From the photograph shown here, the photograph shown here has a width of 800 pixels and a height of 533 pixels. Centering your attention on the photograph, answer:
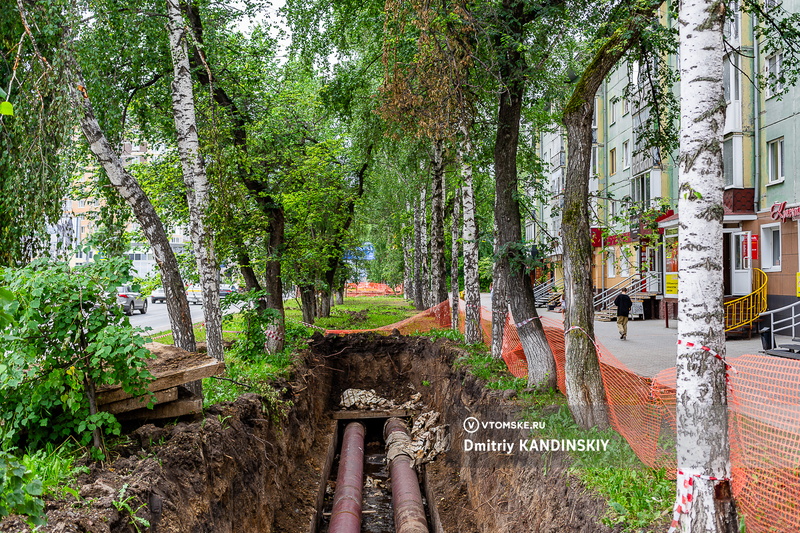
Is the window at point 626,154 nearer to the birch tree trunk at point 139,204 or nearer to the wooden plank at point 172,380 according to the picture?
the birch tree trunk at point 139,204

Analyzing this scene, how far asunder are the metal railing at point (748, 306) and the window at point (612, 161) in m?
12.7

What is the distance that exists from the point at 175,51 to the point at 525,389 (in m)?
Result: 6.66

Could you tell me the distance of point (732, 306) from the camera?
17.2m

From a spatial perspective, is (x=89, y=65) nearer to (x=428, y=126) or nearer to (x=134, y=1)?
(x=134, y=1)

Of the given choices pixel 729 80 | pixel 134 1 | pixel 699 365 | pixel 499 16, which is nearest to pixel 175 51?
pixel 134 1

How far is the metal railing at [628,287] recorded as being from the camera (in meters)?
24.8

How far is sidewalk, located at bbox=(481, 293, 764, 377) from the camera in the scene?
12.2 m

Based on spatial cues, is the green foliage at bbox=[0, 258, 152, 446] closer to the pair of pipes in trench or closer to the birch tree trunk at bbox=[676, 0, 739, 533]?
the birch tree trunk at bbox=[676, 0, 739, 533]

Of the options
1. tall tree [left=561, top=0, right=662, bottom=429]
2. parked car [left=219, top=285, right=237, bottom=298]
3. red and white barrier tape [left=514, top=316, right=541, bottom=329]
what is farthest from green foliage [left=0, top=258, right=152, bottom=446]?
parked car [left=219, top=285, right=237, bottom=298]

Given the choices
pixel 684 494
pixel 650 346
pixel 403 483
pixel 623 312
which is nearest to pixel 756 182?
pixel 623 312

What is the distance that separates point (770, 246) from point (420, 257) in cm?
1512

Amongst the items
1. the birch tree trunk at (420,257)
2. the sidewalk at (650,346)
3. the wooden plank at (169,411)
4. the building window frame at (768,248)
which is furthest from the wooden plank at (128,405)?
the birch tree trunk at (420,257)

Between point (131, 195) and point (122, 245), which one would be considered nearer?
point (131, 195)

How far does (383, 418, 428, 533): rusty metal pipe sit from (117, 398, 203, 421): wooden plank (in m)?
3.78
